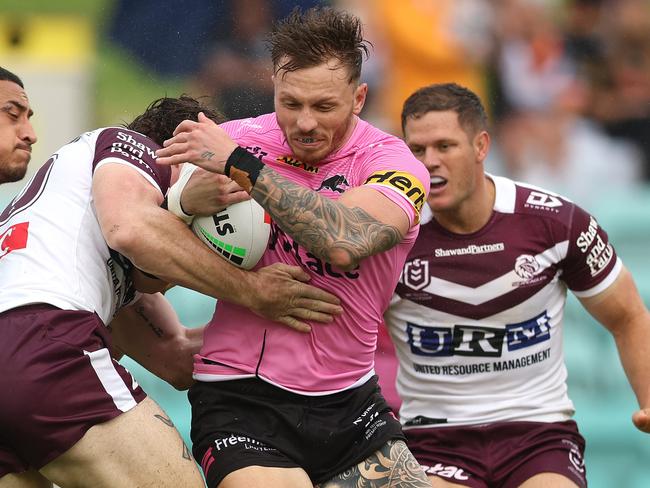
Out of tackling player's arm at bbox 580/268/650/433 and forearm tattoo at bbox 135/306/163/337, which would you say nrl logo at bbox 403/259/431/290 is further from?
forearm tattoo at bbox 135/306/163/337

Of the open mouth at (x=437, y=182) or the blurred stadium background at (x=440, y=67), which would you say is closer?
the open mouth at (x=437, y=182)

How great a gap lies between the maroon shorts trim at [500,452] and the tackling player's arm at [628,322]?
0.43 m

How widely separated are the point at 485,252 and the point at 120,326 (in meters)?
1.77

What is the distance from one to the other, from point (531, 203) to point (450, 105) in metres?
0.63

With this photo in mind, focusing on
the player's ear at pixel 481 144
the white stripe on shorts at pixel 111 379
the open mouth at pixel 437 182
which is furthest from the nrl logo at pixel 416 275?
the white stripe on shorts at pixel 111 379

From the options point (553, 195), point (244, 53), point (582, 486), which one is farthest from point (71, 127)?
point (582, 486)

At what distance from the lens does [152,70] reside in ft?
31.5

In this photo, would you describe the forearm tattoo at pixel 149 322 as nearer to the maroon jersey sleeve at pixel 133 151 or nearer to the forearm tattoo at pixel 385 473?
the maroon jersey sleeve at pixel 133 151

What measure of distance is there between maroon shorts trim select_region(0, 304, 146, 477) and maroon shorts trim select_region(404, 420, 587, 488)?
1.76m

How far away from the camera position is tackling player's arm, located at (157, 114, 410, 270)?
424cm

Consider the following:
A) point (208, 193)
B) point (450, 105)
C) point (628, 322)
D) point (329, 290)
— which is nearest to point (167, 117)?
point (208, 193)

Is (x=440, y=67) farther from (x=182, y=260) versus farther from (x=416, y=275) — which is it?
(x=182, y=260)

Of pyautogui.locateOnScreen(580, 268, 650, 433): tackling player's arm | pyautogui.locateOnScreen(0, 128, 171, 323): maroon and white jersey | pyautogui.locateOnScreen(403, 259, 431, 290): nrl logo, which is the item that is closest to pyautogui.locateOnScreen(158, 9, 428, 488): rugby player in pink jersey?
pyautogui.locateOnScreen(0, 128, 171, 323): maroon and white jersey

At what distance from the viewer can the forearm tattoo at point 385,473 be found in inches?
177
